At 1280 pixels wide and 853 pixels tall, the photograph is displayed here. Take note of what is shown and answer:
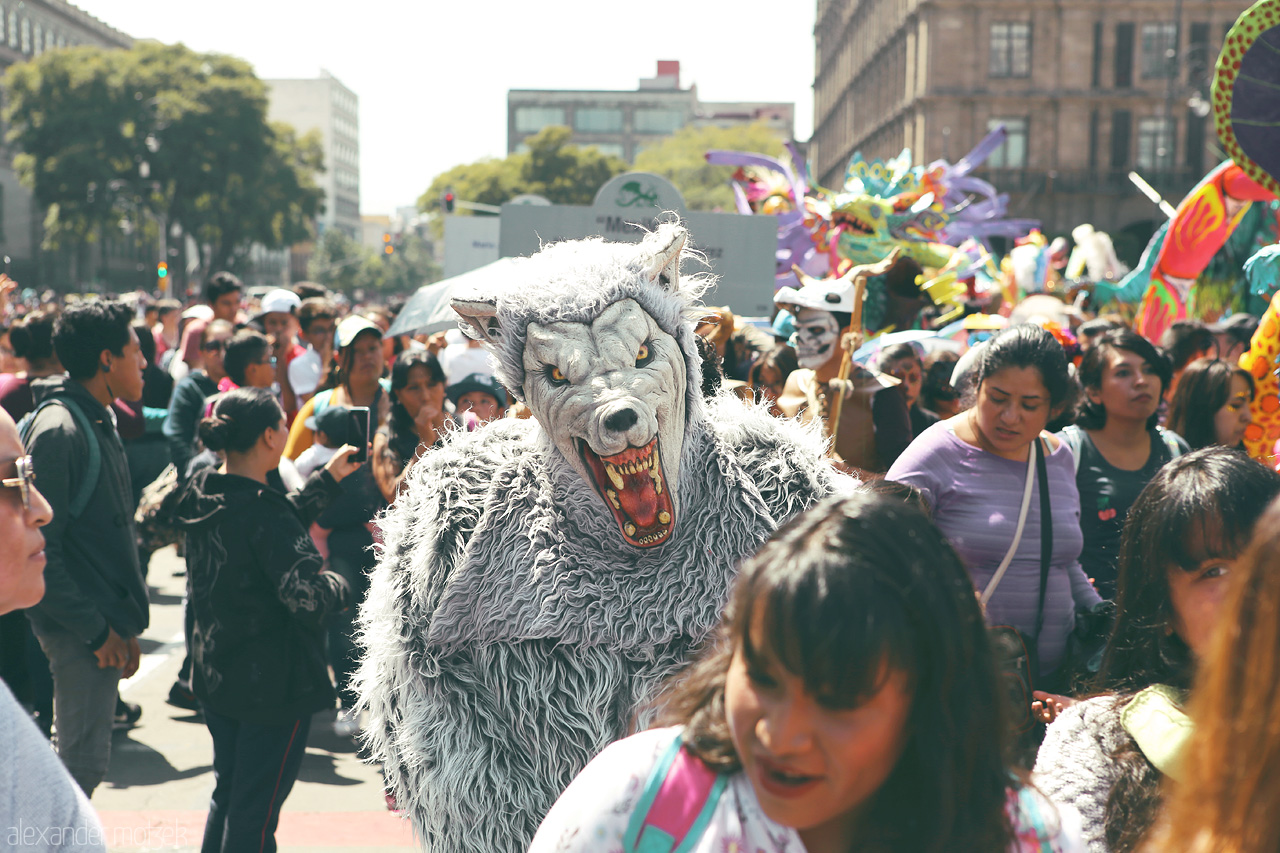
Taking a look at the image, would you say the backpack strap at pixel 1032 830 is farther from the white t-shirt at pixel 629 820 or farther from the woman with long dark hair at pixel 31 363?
the woman with long dark hair at pixel 31 363

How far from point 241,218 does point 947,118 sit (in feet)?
88.5

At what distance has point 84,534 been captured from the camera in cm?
389

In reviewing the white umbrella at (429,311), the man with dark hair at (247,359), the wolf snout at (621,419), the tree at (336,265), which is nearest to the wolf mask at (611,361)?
the wolf snout at (621,419)

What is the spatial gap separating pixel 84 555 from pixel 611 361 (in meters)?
2.24

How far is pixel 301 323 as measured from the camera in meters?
7.79

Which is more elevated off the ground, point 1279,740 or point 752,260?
point 752,260

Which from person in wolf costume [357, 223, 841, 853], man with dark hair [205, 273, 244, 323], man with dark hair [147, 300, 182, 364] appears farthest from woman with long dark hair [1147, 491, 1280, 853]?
man with dark hair [147, 300, 182, 364]

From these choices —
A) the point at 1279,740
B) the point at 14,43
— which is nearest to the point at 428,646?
the point at 1279,740

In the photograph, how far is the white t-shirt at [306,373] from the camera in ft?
25.3

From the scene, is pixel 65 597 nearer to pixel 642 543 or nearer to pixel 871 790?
pixel 642 543

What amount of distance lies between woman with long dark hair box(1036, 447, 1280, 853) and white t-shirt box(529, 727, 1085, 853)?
410 mm

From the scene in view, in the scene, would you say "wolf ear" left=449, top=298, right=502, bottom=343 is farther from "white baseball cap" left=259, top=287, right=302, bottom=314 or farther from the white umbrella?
"white baseball cap" left=259, top=287, right=302, bottom=314

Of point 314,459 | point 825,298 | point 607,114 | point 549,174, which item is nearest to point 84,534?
point 314,459

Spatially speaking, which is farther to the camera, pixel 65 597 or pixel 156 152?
pixel 156 152
